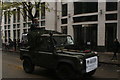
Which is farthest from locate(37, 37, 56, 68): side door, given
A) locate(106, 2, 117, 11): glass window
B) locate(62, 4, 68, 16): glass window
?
locate(62, 4, 68, 16): glass window

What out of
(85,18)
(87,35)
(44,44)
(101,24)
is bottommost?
(44,44)

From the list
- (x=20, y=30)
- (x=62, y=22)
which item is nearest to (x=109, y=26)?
(x=62, y=22)

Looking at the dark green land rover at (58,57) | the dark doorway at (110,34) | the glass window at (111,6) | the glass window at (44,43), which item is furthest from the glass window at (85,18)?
the glass window at (44,43)

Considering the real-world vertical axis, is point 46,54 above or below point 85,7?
below

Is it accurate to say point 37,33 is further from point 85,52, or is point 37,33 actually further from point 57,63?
point 85,52

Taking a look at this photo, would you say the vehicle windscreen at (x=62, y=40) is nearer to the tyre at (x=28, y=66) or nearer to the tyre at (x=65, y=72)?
the tyre at (x=65, y=72)

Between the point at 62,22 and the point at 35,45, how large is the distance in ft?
50.8

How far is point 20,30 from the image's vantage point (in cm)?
3319

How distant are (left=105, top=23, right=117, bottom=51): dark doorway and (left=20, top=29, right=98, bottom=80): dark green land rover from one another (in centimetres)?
1131

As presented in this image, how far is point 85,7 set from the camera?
21.7 m

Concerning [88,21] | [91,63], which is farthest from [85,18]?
[91,63]

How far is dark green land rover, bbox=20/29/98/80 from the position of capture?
7.49 meters

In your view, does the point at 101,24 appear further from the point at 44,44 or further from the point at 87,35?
the point at 44,44

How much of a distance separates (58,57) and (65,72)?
29.2 inches
